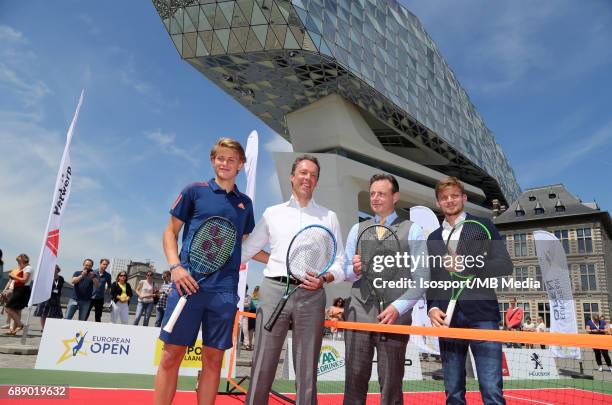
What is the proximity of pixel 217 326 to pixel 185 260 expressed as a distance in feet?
1.82

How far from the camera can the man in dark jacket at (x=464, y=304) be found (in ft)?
9.34

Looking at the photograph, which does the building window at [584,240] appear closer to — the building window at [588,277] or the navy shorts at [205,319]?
the building window at [588,277]

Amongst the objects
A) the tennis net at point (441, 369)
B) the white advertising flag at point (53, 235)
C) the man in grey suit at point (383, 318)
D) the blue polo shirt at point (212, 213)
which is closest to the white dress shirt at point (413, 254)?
the man in grey suit at point (383, 318)

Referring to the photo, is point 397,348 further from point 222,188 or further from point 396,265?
point 222,188

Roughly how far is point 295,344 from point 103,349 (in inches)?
271

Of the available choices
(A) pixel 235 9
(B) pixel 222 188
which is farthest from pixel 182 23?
(B) pixel 222 188

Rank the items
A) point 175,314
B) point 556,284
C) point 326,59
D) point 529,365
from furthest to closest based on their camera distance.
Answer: point 326,59 < point 556,284 < point 529,365 < point 175,314

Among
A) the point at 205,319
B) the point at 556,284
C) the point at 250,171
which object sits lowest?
the point at 205,319

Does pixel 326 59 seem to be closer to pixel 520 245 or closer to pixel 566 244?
pixel 520 245

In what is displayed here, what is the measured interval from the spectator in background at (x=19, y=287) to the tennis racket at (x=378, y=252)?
35.2ft

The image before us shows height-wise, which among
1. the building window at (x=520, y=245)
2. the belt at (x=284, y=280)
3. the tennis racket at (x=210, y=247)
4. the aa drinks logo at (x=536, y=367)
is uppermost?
the building window at (x=520, y=245)

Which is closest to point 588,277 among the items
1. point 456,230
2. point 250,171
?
point 250,171

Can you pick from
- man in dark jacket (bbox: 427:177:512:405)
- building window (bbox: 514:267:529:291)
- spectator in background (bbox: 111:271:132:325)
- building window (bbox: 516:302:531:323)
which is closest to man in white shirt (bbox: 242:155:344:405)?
man in dark jacket (bbox: 427:177:512:405)

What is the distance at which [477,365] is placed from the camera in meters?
2.94
